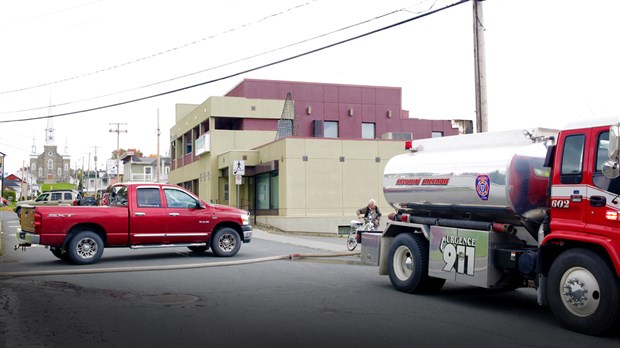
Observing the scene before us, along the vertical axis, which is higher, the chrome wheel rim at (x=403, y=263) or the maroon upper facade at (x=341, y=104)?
the maroon upper facade at (x=341, y=104)

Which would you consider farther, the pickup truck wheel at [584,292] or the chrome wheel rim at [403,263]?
the chrome wheel rim at [403,263]

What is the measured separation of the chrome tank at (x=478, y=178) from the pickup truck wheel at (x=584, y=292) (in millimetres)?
1225

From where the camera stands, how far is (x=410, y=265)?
1091 cm

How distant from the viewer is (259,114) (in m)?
41.7

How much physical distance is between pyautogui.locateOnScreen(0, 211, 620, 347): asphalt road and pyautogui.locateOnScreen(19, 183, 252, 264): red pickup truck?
0.83 metres

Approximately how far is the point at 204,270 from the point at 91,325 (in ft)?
19.7

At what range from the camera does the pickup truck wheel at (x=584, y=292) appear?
23.6 ft

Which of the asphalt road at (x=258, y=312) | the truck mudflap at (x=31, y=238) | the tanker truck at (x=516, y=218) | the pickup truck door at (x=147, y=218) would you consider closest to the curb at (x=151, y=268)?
the asphalt road at (x=258, y=312)

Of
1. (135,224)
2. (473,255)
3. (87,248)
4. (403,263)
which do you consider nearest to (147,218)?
(135,224)

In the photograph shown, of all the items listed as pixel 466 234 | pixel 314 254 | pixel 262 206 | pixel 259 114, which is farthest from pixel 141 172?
pixel 466 234

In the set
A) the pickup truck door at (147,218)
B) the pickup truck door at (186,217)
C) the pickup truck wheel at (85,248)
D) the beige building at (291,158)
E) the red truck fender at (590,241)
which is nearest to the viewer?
the red truck fender at (590,241)

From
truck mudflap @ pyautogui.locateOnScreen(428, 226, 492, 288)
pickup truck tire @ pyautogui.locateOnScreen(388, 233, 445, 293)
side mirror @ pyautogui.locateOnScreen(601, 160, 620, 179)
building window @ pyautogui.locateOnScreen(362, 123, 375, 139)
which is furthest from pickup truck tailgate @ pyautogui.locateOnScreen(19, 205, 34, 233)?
building window @ pyautogui.locateOnScreen(362, 123, 375, 139)

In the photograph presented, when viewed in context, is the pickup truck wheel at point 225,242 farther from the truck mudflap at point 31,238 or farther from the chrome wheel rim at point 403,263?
the chrome wheel rim at point 403,263

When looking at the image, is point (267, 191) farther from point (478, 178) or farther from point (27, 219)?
point (478, 178)
